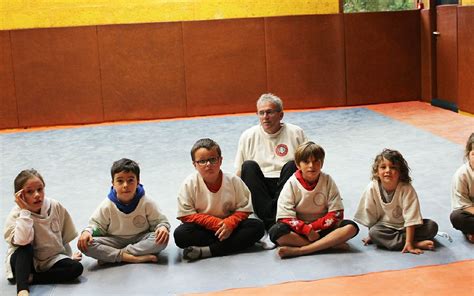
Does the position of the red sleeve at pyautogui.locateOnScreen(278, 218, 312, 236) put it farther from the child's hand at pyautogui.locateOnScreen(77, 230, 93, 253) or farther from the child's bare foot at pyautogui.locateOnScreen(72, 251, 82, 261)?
the child's bare foot at pyautogui.locateOnScreen(72, 251, 82, 261)

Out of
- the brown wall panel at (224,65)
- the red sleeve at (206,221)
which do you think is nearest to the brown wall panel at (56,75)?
A: the brown wall panel at (224,65)

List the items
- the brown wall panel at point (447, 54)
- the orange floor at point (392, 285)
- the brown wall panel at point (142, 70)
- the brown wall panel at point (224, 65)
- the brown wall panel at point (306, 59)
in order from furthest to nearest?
the brown wall panel at point (306, 59)
the brown wall panel at point (224, 65)
the brown wall panel at point (142, 70)
the brown wall panel at point (447, 54)
the orange floor at point (392, 285)

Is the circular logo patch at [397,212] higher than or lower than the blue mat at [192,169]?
higher

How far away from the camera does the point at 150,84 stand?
11.7 metres

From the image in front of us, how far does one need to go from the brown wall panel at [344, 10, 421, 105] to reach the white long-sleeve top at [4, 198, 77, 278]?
8179 millimetres

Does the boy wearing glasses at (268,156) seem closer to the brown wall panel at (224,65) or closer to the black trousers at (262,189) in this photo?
the black trousers at (262,189)

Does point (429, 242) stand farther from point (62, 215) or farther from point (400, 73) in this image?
point (400, 73)

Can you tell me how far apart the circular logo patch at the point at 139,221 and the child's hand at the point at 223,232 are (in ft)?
1.64

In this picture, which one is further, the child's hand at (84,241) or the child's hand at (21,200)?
the child's hand at (84,241)

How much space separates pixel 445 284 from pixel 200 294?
4.58 feet

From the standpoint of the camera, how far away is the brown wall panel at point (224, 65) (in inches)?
460

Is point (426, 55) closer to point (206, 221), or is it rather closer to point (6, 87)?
point (6, 87)

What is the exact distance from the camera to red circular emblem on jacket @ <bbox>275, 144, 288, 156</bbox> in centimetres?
544

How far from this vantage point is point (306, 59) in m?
11.9
